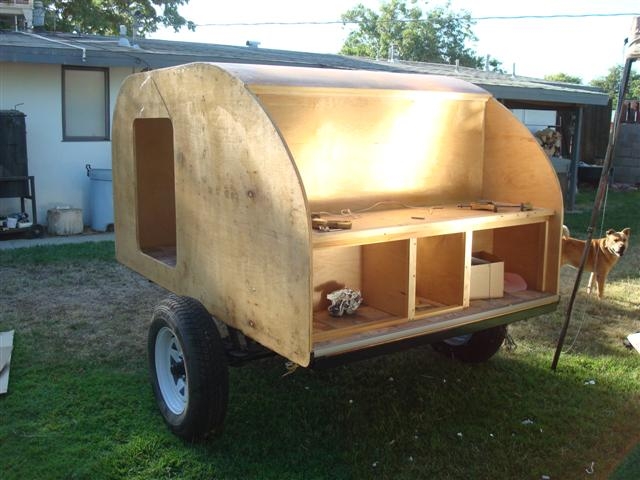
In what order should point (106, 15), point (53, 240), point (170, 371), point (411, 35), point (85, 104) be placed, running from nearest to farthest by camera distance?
point (170, 371) < point (53, 240) < point (85, 104) < point (106, 15) < point (411, 35)

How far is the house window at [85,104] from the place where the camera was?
11.0m

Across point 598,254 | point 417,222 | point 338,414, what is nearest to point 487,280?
point 417,222

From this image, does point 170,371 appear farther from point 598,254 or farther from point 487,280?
point 598,254

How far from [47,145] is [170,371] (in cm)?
779

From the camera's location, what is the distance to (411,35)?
4825 centimetres

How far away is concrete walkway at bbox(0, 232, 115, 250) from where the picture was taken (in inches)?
369

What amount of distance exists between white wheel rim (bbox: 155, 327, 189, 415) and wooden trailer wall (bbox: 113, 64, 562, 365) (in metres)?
0.32

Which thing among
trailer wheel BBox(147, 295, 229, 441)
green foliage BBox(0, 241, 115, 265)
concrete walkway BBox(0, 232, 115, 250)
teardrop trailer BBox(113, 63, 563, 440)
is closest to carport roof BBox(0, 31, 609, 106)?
concrete walkway BBox(0, 232, 115, 250)

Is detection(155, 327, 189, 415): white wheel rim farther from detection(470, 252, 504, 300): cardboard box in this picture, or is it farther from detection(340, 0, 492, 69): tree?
detection(340, 0, 492, 69): tree

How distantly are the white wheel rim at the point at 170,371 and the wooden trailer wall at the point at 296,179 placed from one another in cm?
32

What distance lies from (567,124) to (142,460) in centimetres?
1940

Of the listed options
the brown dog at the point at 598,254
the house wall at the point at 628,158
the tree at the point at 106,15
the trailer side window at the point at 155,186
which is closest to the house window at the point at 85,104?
the trailer side window at the point at 155,186

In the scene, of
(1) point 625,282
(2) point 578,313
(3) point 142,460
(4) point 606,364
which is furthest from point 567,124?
(3) point 142,460

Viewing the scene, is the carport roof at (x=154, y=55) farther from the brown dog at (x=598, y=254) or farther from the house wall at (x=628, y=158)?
the brown dog at (x=598, y=254)
